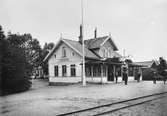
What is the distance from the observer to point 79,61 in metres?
27.0

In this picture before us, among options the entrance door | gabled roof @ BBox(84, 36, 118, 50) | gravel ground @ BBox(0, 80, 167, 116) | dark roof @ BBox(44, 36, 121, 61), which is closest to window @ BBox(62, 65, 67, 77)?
dark roof @ BBox(44, 36, 121, 61)

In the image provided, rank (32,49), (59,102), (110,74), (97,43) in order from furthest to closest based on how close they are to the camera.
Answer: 1. (32,49)
2. (97,43)
3. (110,74)
4. (59,102)

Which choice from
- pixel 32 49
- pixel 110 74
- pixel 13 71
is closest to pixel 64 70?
pixel 110 74

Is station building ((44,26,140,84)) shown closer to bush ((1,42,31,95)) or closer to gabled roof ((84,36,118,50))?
gabled roof ((84,36,118,50))

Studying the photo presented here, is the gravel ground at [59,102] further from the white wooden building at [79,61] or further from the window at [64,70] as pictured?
the window at [64,70]

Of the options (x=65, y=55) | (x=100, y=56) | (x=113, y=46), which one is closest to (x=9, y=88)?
(x=65, y=55)

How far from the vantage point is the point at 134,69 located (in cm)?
3159

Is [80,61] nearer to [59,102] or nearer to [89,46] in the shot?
[89,46]

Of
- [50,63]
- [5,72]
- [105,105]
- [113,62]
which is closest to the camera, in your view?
[105,105]

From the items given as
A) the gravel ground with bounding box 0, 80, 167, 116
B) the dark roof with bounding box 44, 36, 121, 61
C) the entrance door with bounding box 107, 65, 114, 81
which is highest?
the dark roof with bounding box 44, 36, 121, 61

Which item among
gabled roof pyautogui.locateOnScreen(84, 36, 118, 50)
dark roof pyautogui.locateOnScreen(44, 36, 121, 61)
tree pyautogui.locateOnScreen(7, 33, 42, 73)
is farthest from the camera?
tree pyautogui.locateOnScreen(7, 33, 42, 73)

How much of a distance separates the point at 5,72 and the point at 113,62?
1333 centimetres

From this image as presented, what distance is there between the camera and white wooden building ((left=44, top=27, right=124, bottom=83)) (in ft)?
85.7

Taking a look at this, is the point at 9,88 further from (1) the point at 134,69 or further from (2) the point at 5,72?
(1) the point at 134,69
